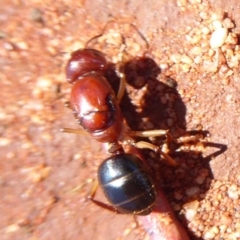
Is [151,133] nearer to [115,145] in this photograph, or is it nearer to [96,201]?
[115,145]

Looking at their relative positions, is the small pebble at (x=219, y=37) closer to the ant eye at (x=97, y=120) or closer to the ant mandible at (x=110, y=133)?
the ant mandible at (x=110, y=133)

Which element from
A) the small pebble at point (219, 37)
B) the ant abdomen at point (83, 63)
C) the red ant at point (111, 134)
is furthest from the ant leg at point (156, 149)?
the small pebble at point (219, 37)

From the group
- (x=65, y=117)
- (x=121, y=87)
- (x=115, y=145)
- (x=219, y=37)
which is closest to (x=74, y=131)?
(x=65, y=117)

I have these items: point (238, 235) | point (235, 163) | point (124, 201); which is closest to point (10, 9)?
point (124, 201)

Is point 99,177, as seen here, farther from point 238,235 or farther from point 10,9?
point 10,9

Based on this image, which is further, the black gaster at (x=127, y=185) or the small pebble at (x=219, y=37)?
the small pebble at (x=219, y=37)

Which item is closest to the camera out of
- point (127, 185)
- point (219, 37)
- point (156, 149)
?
point (127, 185)

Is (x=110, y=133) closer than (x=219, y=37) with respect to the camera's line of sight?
Yes

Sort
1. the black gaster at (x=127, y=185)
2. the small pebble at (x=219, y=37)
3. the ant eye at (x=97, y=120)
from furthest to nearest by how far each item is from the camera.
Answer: the small pebble at (x=219, y=37)
the ant eye at (x=97, y=120)
the black gaster at (x=127, y=185)
